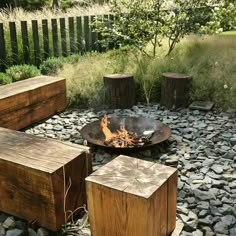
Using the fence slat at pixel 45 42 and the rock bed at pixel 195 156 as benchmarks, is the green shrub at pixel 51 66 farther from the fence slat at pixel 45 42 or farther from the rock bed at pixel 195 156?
the rock bed at pixel 195 156

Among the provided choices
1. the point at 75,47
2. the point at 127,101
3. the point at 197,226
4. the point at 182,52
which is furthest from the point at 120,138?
the point at 75,47

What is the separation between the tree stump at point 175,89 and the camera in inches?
180

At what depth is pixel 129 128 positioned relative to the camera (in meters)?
3.56

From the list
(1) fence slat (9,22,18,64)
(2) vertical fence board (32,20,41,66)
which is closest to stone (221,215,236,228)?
(1) fence slat (9,22,18,64)

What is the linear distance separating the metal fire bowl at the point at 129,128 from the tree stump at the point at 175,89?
1.15 metres

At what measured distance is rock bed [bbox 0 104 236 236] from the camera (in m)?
2.26

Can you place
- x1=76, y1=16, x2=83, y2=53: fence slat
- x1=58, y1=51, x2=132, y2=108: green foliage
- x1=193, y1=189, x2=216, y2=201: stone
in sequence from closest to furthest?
x1=193, y1=189, x2=216, y2=201: stone → x1=58, y1=51, x2=132, y2=108: green foliage → x1=76, y1=16, x2=83, y2=53: fence slat

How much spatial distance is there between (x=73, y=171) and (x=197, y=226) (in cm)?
89

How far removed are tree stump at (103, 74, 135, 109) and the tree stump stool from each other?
8.83 feet

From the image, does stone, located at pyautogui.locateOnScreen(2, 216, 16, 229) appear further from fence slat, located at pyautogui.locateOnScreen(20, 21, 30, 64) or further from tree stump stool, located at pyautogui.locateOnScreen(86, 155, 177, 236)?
fence slat, located at pyautogui.locateOnScreen(20, 21, 30, 64)

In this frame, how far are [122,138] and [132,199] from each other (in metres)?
1.51

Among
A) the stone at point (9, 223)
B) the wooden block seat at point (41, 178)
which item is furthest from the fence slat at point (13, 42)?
the stone at point (9, 223)

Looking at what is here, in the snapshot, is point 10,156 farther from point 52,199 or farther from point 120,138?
point 120,138

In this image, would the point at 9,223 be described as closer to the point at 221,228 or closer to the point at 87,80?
the point at 221,228
